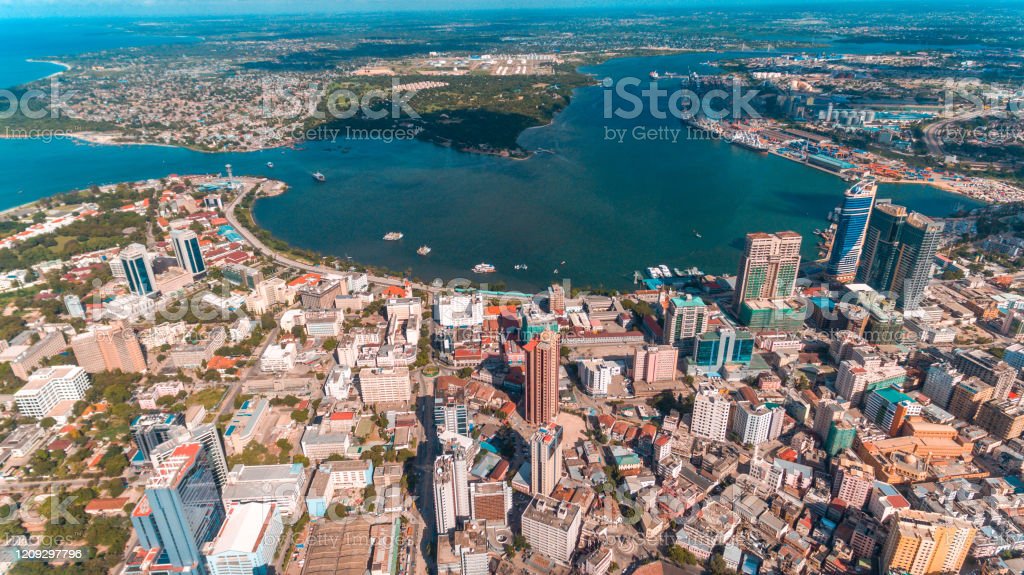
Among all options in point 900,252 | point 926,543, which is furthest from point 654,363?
point 900,252

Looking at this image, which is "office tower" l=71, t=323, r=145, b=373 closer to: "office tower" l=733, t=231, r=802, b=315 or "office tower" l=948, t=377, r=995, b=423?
"office tower" l=733, t=231, r=802, b=315

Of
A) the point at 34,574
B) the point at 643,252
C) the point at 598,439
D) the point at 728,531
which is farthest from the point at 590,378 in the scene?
the point at 34,574

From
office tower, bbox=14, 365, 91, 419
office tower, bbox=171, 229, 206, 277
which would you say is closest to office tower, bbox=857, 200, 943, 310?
office tower, bbox=171, 229, 206, 277

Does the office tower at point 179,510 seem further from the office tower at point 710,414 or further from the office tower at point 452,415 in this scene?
the office tower at point 710,414

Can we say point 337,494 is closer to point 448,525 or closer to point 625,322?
point 448,525

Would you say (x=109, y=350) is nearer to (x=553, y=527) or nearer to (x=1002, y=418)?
(x=553, y=527)

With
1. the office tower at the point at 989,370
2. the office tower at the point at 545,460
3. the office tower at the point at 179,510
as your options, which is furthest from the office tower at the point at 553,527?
the office tower at the point at 989,370
